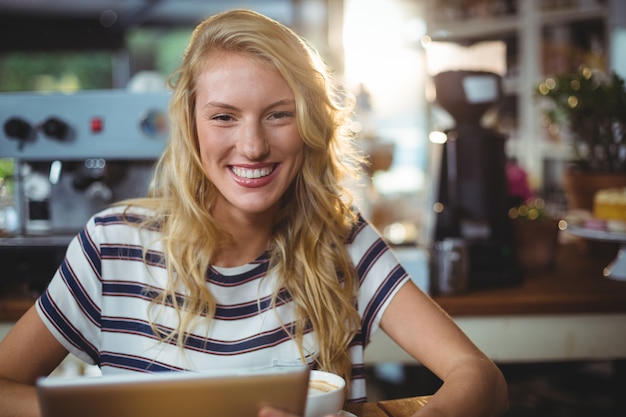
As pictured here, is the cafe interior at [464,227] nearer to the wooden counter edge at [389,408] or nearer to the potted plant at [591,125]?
the potted plant at [591,125]

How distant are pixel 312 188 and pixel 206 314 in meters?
0.34

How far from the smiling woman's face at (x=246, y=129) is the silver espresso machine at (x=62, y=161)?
738 mm

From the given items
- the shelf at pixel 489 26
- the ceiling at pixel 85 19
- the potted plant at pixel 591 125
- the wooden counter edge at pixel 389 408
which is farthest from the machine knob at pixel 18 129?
the ceiling at pixel 85 19

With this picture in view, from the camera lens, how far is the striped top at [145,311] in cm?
136

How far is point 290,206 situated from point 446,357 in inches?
17.8

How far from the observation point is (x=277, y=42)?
4.33ft

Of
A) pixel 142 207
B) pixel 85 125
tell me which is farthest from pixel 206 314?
pixel 85 125

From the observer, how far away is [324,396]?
3.10ft

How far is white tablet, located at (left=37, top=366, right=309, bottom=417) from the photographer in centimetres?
69

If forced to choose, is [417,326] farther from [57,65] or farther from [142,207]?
[57,65]

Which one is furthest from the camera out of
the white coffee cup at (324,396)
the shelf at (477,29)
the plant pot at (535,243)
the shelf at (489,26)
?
the shelf at (477,29)

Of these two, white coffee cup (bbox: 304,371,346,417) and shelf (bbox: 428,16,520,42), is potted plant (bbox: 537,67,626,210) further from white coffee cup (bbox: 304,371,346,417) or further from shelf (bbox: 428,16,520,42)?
shelf (bbox: 428,16,520,42)

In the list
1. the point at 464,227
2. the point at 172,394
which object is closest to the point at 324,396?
the point at 172,394

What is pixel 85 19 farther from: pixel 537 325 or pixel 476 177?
pixel 537 325
